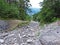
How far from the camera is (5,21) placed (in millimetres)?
8281

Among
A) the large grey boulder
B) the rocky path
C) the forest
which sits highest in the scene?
the forest

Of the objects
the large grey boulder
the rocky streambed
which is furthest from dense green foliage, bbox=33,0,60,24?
the large grey boulder

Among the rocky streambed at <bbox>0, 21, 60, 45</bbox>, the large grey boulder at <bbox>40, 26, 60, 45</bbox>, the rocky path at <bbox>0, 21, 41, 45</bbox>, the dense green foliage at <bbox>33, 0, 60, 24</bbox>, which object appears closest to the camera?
the large grey boulder at <bbox>40, 26, 60, 45</bbox>

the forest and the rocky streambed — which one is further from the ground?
the forest

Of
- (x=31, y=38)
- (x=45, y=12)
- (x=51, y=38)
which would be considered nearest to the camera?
(x=51, y=38)

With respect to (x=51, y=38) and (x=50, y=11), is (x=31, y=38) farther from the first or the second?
(x=50, y=11)

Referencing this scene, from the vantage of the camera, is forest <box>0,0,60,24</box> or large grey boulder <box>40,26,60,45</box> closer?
large grey boulder <box>40,26,60,45</box>

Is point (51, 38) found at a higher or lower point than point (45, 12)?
lower

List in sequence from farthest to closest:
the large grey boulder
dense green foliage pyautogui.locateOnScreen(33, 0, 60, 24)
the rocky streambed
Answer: dense green foliage pyautogui.locateOnScreen(33, 0, 60, 24), the rocky streambed, the large grey boulder

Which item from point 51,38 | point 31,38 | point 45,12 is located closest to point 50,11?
point 45,12

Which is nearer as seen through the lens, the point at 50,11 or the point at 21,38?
the point at 21,38

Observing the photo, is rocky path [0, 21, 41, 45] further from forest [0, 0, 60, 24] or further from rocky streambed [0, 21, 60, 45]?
forest [0, 0, 60, 24]

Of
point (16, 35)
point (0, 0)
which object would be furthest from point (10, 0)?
point (16, 35)

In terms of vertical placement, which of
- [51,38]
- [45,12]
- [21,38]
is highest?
[45,12]
